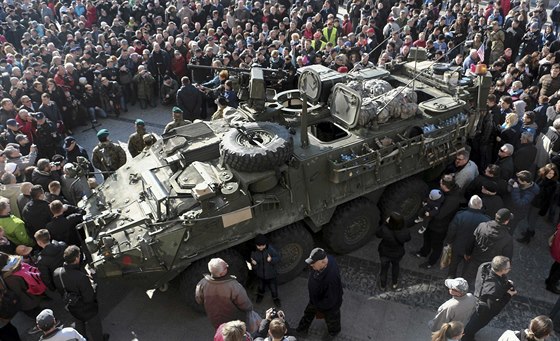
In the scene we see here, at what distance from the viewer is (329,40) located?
52.4 feet

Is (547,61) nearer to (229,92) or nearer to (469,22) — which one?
(469,22)

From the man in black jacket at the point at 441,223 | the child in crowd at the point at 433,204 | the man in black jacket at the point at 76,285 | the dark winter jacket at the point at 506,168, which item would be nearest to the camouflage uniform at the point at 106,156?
the man in black jacket at the point at 76,285

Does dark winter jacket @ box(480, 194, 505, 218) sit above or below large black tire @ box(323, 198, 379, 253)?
above

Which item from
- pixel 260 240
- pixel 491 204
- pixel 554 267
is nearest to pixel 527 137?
pixel 491 204

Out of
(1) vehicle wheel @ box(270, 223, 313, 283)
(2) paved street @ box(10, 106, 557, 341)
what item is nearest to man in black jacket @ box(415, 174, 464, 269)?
(2) paved street @ box(10, 106, 557, 341)

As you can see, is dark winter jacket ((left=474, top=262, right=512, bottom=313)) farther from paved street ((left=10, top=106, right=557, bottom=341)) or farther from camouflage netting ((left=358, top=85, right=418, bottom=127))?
camouflage netting ((left=358, top=85, right=418, bottom=127))

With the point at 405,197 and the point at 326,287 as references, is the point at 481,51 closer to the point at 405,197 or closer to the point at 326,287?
the point at 405,197

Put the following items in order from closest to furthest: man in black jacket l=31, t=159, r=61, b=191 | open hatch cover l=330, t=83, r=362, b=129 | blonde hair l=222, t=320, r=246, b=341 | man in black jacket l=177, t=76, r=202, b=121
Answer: blonde hair l=222, t=320, r=246, b=341 → open hatch cover l=330, t=83, r=362, b=129 → man in black jacket l=31, t=159, r=61, b=191 → man in black jacket l=177, t=76, r=202, b=121

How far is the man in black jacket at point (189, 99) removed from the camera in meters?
12.2

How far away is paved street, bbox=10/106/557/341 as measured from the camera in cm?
732

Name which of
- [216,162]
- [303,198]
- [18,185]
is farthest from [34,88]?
[303,198]

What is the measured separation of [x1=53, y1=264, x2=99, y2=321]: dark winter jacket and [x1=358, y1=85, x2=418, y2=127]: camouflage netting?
16.2ft

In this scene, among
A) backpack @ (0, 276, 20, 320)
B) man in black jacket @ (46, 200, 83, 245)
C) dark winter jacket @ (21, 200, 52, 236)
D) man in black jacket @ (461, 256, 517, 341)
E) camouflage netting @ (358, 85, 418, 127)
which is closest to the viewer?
man in black jacket @ (461, 256, 517, 341)

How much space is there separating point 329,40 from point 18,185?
10840mm
